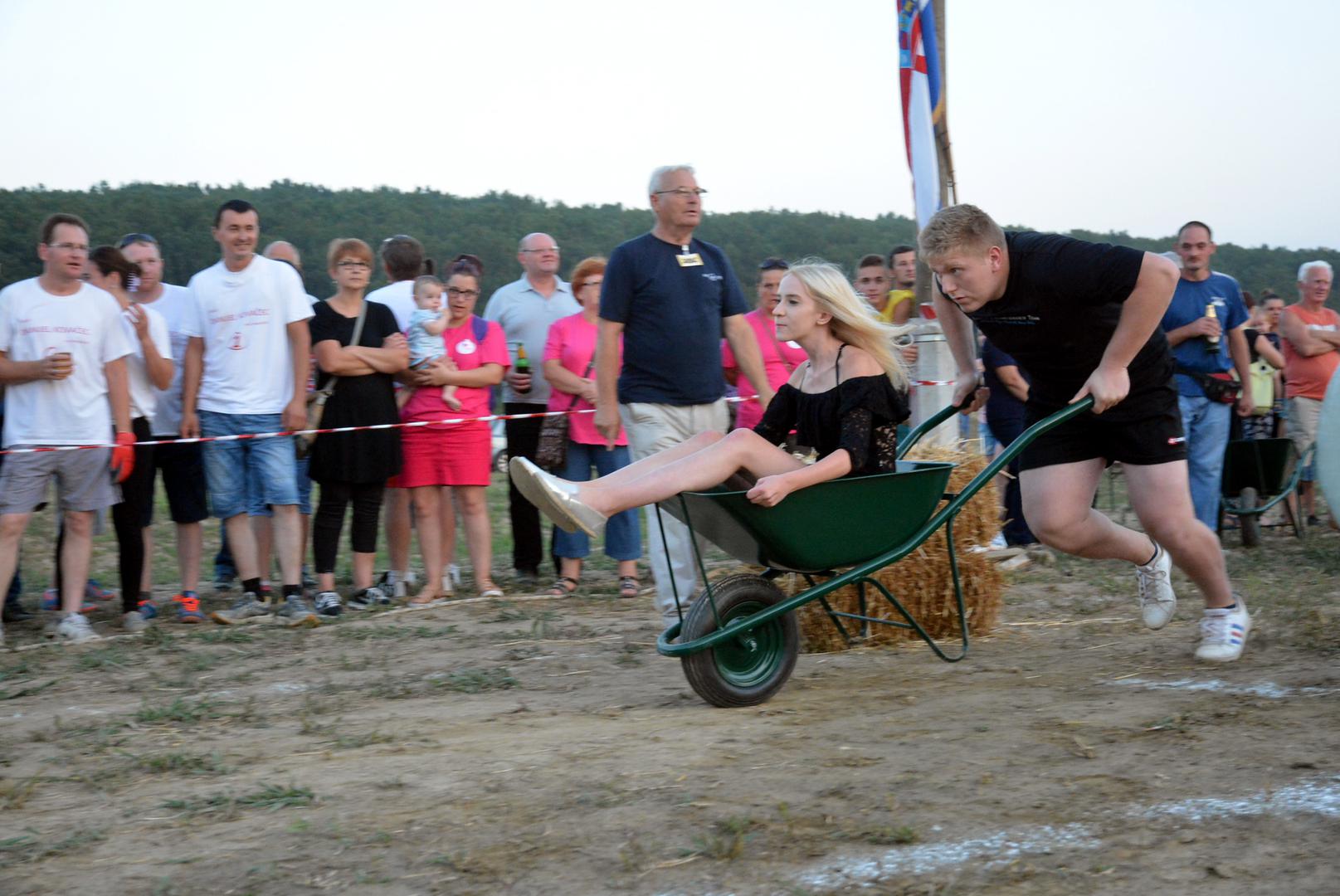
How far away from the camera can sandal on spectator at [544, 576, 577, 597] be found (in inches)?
293

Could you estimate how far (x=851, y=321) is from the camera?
14.9ft

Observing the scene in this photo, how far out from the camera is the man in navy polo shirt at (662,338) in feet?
19.1

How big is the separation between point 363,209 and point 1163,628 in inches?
1197

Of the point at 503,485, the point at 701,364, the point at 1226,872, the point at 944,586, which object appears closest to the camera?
the point at 1226,872

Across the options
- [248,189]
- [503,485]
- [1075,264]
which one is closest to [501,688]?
[1075,264]

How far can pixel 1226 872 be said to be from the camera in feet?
8.90

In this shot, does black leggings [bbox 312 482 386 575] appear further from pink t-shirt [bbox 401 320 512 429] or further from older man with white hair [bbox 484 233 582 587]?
older man with white hair [bbox 484 233 582 587]

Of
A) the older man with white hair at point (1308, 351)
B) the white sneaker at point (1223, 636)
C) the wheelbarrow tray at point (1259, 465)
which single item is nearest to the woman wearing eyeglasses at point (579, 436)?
the white sneaker at point (1223, 636)

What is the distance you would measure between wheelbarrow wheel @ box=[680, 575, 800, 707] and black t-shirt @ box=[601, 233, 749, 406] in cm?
158

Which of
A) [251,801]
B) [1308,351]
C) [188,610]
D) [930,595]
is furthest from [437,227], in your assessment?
[251,801]

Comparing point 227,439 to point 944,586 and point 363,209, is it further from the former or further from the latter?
point 363,209

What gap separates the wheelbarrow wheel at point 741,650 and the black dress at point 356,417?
3193 millimetres

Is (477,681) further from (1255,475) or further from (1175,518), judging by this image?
(1255,475)

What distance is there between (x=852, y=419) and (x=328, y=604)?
3471 millimetres
